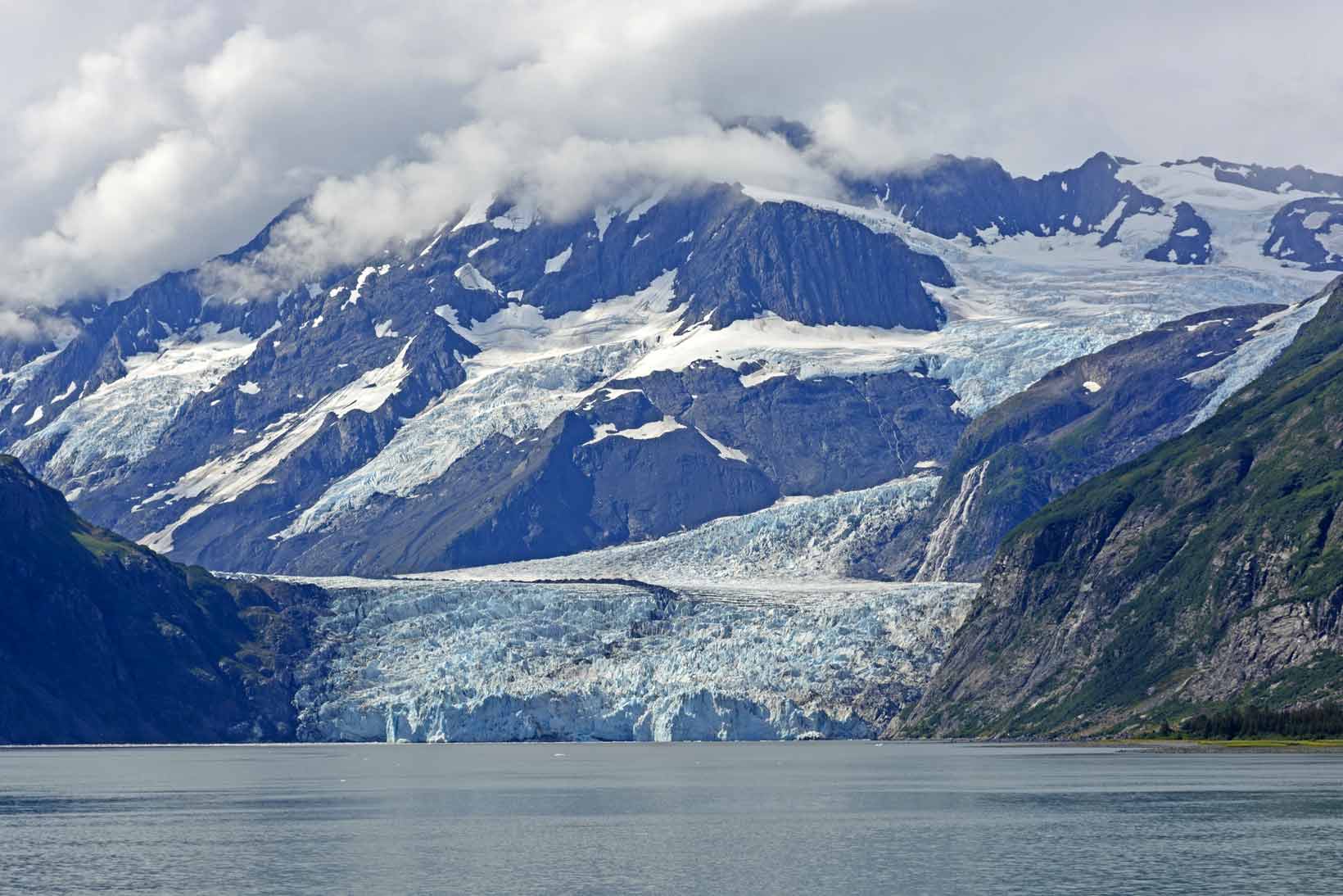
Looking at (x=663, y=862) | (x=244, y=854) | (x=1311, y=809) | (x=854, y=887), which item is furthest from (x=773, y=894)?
(x=1311, y=809)

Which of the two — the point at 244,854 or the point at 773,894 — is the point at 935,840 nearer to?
the point at 773,894

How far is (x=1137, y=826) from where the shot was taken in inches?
5472

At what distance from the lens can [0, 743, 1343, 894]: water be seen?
114250 mm

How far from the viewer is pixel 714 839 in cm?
13800

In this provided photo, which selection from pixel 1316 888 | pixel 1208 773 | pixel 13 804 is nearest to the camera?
pixel 1316 888

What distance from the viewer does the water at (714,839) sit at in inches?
4498

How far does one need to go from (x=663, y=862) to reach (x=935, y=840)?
1921 centimetres

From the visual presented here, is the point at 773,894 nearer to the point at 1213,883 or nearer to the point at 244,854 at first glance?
the point at 1213,883

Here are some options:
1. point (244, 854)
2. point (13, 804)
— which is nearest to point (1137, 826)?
point (244, 854)

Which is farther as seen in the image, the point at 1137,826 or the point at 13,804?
the point at 13,804

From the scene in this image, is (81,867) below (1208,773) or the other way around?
the other way around

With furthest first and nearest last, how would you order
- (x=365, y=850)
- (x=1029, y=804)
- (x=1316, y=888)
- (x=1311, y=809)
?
(x=1029, y=804) < (x=1311, y=809) < (x=365, y=850) < (x=1316, y=888)

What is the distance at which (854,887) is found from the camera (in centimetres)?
11075

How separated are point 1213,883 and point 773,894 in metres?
22.1
